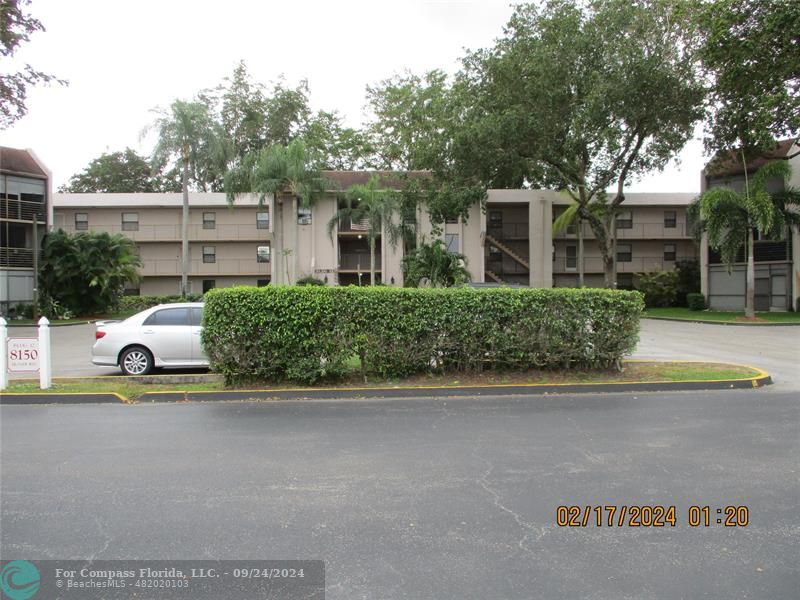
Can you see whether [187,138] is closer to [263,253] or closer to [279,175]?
[279,175]

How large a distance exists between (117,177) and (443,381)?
51.2 m

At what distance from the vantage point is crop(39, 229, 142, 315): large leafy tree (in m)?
32.0

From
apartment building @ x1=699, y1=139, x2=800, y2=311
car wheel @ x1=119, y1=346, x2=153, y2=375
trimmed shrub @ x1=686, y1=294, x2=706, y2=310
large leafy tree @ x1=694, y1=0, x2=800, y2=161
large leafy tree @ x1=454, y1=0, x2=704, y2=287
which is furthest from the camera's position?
trimmed shrub @ x1=686, y1=294, x2=706, y2=310

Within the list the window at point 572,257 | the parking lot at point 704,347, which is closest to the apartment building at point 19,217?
the parking lot at point 704,347

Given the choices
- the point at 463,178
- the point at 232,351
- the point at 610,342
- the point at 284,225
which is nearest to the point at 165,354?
the point at 232,351

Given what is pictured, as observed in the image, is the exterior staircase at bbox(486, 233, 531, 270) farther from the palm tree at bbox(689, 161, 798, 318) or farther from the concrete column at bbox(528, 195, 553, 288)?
the palm tree at bbox(689, 161, 798, 318)

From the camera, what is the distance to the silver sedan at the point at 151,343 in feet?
36.8

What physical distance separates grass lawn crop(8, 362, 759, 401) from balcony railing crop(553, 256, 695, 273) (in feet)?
99.2

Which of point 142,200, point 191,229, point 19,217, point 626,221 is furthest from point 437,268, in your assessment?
point 19,217

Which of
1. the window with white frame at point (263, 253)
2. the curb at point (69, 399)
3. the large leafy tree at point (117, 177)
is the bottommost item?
the curb at point (69, 399)

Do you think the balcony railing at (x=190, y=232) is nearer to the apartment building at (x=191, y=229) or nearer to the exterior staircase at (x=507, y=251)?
the apartment building at (x=191, y=229)

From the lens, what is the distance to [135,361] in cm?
1122

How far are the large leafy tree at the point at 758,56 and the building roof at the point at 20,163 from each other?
35.8 m
